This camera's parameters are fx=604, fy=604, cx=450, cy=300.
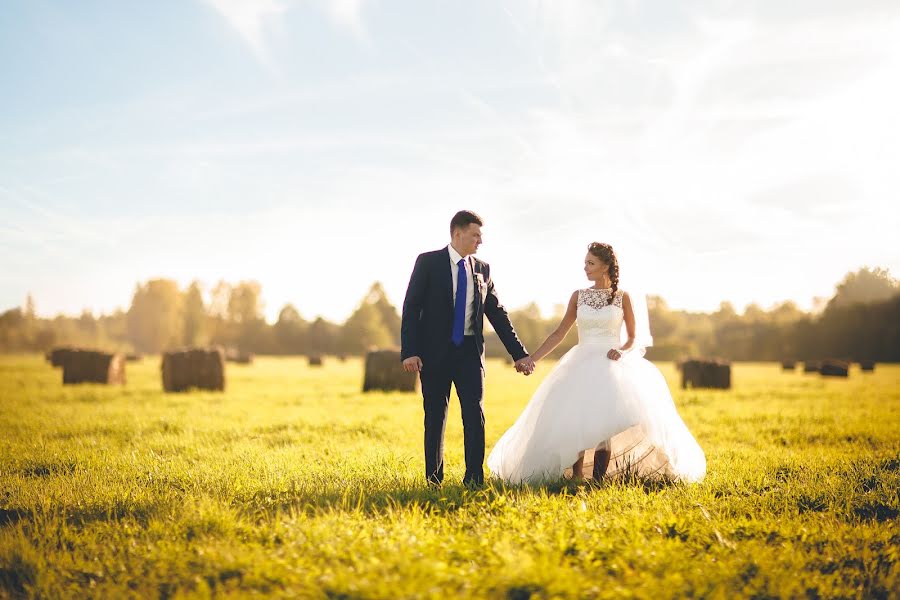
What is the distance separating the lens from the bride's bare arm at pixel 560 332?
6.39 meters

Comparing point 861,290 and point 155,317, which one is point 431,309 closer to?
point 861,290

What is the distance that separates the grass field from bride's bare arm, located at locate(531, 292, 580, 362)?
4.64 feet

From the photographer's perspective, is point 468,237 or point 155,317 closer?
point 468,237

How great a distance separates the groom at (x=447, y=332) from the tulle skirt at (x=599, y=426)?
0.60 meters

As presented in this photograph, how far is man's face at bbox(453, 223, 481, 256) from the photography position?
567 centimetres

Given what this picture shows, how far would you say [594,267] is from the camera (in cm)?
631

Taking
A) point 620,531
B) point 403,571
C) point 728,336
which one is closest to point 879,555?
point 620,531

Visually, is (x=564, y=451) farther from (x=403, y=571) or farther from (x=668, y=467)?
(x=403, y=571)

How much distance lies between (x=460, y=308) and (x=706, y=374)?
19.2 m

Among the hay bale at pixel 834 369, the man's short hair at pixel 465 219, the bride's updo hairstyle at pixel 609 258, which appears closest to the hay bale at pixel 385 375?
the bride's updo hairstyle at pixel 609 258

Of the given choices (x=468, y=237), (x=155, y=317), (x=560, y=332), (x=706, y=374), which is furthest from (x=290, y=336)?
(x=468, y=237)

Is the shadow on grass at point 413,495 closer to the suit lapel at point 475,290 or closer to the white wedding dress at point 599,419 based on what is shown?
the white wedding dress at point 599,419

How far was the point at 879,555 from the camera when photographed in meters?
4.29

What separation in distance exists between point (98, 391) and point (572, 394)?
16.1 m
